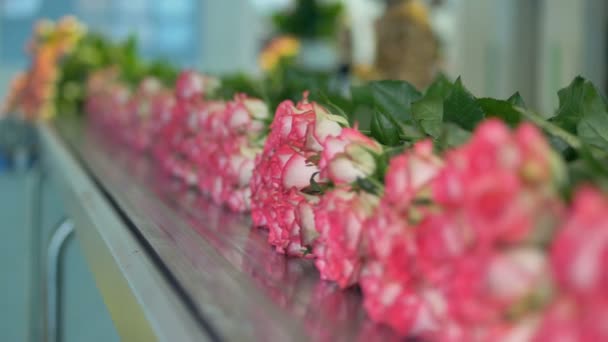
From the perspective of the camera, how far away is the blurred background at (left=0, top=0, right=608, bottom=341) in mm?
1832

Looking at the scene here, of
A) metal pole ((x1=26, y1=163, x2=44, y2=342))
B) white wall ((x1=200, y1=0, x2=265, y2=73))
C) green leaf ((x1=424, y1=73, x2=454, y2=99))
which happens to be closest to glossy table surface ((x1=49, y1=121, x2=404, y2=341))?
green leaf ((x1=424, y1=73, x2=454, y2=99))

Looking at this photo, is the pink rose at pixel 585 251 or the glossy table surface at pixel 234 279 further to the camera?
the glossy table surface at pixel 234 279

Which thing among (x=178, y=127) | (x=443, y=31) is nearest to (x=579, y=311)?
(x=178, y=127)

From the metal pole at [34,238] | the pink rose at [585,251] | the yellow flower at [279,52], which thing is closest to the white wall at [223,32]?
the yellow flower at [279,52]

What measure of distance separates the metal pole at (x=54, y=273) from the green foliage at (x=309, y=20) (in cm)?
295

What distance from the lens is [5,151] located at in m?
2.83

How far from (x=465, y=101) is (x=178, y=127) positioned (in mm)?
584

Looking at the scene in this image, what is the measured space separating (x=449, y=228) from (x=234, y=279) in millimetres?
202

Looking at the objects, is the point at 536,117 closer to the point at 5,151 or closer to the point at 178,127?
the point at 178,127

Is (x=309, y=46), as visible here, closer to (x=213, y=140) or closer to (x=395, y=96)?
(x=213, y=140)

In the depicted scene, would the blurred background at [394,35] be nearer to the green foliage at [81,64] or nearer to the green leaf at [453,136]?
the green foliage at [81,64]

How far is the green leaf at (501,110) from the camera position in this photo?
1.37 ft

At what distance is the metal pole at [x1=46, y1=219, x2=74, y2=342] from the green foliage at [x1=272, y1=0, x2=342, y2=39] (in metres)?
2.95

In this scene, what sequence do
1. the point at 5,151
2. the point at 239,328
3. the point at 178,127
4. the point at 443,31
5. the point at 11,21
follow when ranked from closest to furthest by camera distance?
the point at 239,328 < the point at 178,127 < the point at 5,151 < the point at 443,31 < the point at 11,21
